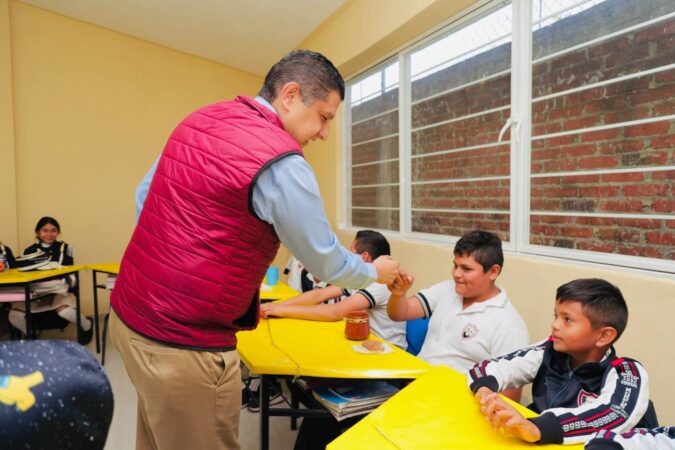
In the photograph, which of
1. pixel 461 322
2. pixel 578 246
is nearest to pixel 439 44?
pixel 578 246

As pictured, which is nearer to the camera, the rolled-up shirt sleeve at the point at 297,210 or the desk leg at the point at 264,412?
the rolled-up shirt sleeve at the point at 297,210

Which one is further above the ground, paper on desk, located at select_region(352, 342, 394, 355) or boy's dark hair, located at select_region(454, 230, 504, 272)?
boy's dark hair, located at select_region(454, 230, 504, 272)

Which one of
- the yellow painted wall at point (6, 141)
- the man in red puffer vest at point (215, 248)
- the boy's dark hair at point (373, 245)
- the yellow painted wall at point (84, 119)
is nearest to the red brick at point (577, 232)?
the boy's dark hair at point (373, 245)

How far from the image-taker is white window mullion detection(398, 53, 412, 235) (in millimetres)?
3230

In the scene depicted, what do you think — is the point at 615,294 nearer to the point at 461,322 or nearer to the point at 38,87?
the point at 461,322

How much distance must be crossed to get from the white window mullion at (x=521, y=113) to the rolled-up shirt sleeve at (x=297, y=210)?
1459 millimetres

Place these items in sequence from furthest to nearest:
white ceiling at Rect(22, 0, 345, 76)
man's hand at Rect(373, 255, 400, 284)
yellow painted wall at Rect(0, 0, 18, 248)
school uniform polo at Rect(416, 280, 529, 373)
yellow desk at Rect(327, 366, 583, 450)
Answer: yellow painted wall at Rect(0, 0, 18, 248), white ceiling at Rect(22, 0, 345, 76), school uniform polo at Rect(416, 280, 529, 373), man's hand at Rect(373, 255, 400, 284), yellow desk at Rect(327, 366, 583, 450)

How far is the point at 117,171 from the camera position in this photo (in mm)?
4883

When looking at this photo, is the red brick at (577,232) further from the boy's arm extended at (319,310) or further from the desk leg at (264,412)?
the desk leg at (264,412)

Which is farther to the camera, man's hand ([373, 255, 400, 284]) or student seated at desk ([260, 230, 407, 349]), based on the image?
student seated at desk ([260, 230, 407, 349])

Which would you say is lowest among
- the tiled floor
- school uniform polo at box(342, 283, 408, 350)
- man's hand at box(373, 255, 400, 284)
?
the tiled floor

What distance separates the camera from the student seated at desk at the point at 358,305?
2000 mm

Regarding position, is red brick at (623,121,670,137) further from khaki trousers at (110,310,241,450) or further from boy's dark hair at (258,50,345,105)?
khaki trousers at (110,310,241,450)

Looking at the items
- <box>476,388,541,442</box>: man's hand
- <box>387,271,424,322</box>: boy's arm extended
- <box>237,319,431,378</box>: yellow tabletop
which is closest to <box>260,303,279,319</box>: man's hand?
<box>237,319,431,378</box>: yellow tabletop
